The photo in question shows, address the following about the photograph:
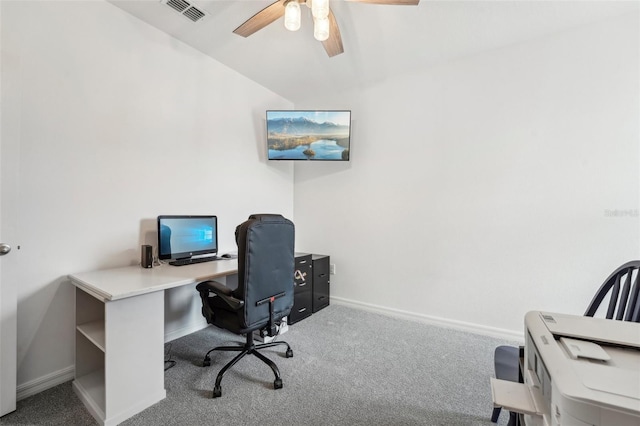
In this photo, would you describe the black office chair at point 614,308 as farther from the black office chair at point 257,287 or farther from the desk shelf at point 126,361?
the desk shelf at point 126,361

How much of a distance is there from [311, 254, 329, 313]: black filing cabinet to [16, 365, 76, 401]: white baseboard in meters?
2.15

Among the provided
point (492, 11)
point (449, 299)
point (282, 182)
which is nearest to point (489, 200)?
point (449, 299)

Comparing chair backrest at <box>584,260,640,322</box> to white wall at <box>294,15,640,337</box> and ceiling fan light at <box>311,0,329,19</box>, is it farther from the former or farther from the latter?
ceiling fan light at <box>311,0,329,19</box>

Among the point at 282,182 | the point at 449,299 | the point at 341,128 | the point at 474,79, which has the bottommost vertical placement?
the point at 449,299

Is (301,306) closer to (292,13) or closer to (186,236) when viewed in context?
(186,236)

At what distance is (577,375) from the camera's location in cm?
62

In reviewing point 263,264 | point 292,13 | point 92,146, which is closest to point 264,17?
point 292,13

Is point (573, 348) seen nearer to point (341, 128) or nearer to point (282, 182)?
point (341, 128)

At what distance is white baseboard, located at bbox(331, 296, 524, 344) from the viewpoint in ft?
8.43

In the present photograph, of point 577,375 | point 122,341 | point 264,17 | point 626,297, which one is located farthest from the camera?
point 264,17

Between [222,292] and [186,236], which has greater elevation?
[186,236]

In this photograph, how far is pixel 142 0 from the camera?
2068 mm

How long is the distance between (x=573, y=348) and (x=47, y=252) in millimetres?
2757

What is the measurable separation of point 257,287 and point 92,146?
5.35 ft
